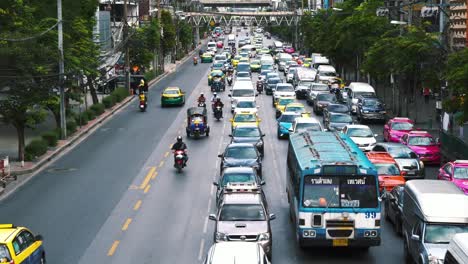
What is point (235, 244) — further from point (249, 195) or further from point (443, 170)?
point (443, 170)

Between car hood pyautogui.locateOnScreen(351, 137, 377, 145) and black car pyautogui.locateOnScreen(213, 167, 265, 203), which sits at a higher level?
black car pyautogui.locateOnScreen(213, 167, 265, 203)

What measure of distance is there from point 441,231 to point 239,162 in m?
14.0

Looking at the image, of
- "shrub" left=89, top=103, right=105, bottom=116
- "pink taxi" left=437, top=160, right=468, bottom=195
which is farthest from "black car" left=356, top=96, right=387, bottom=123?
"pink taxi" left=437, top=160, right=468, bottom=195

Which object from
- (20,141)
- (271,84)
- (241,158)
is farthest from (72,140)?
(271,84)

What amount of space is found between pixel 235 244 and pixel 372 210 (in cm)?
549

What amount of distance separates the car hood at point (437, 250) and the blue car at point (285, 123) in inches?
1083

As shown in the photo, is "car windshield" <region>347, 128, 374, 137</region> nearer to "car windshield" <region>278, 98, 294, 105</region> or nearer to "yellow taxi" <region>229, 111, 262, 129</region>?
"yellow taxi" <region>229, 111, 262, 129</region>

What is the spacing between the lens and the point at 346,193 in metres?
21.9

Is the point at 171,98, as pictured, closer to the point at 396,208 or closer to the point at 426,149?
the point at 426,149

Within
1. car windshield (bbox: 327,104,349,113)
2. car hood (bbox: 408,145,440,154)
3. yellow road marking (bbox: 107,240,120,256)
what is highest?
car windshield (bbox: 327,104,349,113)

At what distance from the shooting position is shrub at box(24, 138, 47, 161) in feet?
131

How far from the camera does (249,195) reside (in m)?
24.1

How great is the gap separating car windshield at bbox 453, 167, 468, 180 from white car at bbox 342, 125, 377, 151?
31.5ft

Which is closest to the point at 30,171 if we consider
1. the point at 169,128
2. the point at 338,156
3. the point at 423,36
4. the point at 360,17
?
the point at 169,128
